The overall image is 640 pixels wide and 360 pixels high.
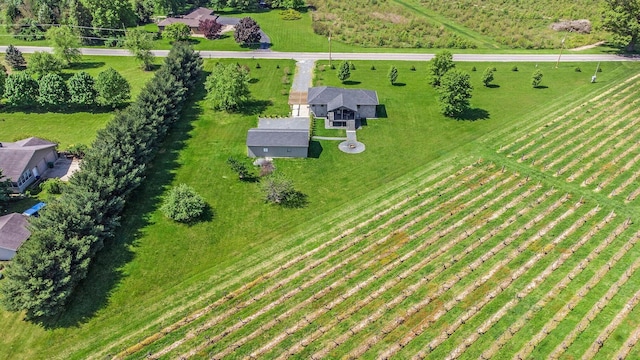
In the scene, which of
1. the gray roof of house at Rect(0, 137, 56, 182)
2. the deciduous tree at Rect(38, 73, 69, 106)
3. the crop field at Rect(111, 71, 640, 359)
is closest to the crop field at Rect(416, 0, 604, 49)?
the crop field at Rect(111, 71, 640, 359)

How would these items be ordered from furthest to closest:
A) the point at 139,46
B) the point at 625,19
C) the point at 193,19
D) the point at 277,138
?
the point at 193,19, the point at 625,19, the point at 139,46, the point at 277,138

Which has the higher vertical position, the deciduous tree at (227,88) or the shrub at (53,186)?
the deciduous tree at (227,88)

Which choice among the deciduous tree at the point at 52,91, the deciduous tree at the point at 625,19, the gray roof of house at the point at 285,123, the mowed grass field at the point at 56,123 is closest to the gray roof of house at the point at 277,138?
the gray roof of house at the point at 285,123

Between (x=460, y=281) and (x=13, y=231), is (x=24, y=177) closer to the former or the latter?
(x=13, y=231)

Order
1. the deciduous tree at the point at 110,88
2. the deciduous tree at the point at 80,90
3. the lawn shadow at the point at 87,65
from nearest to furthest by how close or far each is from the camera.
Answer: the deciduous tree at the point at 110,88
the deciduous tree at the point at 80,90
the lawn shadow at the point at 87,65

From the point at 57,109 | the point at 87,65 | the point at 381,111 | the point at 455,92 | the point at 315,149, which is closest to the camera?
the point at 315,149

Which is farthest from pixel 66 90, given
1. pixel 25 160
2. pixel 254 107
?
pixel 254 107

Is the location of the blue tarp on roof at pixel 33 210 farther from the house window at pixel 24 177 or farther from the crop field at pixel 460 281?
the crop field at pixel 460 281
